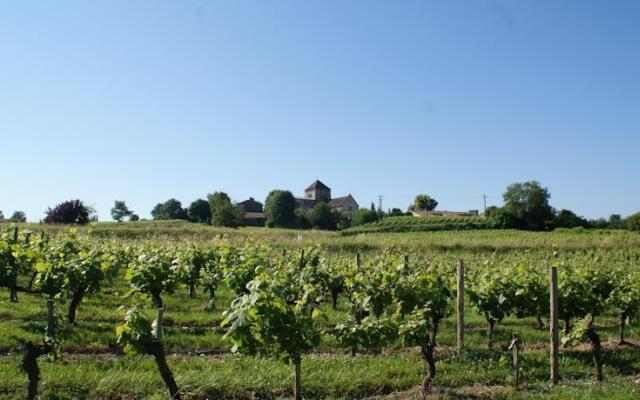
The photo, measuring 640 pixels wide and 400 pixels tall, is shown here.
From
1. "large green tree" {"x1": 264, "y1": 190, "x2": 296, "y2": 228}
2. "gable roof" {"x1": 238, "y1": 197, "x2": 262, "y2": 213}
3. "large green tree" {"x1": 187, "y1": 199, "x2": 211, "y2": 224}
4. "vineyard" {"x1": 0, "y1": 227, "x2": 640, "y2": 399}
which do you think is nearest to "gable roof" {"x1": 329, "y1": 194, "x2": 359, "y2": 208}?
"gable roof" {"x1": 238, "y1": 197, "x2": 262, "y2": 213}

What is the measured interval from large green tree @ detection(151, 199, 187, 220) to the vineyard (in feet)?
246

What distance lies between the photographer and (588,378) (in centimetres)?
877

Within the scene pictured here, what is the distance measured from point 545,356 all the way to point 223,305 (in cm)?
822

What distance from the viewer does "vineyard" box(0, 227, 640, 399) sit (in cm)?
635

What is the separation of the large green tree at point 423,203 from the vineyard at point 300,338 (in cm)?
9755

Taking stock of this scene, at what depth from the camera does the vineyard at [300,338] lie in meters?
6.35

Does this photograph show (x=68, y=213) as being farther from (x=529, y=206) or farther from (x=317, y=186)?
(x=317, y=186)

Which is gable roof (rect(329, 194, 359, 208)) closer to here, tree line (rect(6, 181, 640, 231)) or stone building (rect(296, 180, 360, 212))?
stone building (rect(296, 180, 360, 212))

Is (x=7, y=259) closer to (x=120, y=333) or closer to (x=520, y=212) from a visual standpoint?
(x=120, y=333)

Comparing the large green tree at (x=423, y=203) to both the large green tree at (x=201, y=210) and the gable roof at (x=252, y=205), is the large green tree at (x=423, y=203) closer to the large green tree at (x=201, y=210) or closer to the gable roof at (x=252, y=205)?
the gable roof at (x=252, y=205)

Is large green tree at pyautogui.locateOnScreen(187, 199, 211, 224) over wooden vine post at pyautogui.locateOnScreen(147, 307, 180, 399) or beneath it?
over

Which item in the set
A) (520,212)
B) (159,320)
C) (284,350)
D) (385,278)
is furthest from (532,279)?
(520,212)

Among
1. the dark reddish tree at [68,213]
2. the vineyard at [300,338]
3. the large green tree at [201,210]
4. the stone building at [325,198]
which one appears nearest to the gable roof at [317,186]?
the stone building at [325,198]

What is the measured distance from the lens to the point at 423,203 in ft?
366
